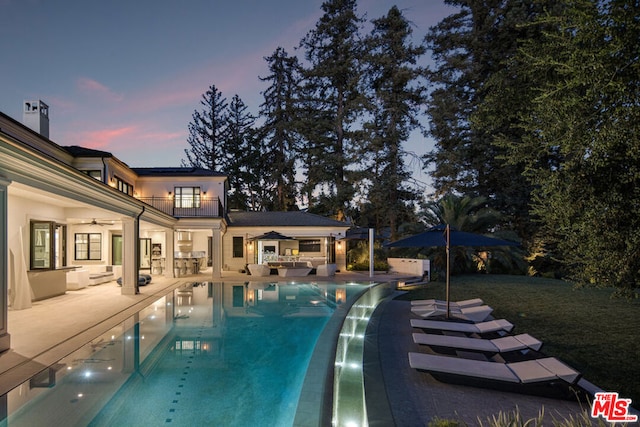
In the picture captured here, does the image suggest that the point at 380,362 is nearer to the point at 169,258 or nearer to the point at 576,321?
the point at 576,321

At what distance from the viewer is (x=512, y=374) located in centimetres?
440

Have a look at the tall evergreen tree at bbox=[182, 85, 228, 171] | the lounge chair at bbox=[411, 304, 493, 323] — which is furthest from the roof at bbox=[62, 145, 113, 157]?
the tall evergreen tree at bbox=[182, 85, 228, 171]

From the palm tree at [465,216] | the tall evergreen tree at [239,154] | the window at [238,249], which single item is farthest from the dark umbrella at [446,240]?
the tall evergreen tree at [239,154]

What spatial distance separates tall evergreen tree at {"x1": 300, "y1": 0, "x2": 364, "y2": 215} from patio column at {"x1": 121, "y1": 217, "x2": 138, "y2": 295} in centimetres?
1904

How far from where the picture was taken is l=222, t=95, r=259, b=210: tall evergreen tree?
39.0 meters

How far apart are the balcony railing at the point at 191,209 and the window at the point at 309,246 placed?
276 inches

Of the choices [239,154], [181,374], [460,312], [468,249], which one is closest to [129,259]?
[181,374]

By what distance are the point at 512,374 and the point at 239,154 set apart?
126 ft

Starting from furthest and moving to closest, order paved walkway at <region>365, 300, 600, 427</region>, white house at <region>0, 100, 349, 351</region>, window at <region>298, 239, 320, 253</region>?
window at <region>298, 239, 320, 253</region> < white house at <region>0, 100, 349, 351</region> < paved walkway at <region>365, 300, 600, 427</region>

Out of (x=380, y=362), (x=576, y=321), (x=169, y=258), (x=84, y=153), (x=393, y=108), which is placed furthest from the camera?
(x=393, y=108)

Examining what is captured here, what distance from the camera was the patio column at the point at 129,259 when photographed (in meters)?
12.2

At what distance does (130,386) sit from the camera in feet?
16.0

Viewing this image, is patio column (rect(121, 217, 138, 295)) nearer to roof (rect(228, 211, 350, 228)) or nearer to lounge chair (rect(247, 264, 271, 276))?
lounge chair (rect(247, 264, 271, 276))

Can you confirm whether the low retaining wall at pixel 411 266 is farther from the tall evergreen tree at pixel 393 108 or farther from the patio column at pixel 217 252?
the patio column at pixel 217 252
